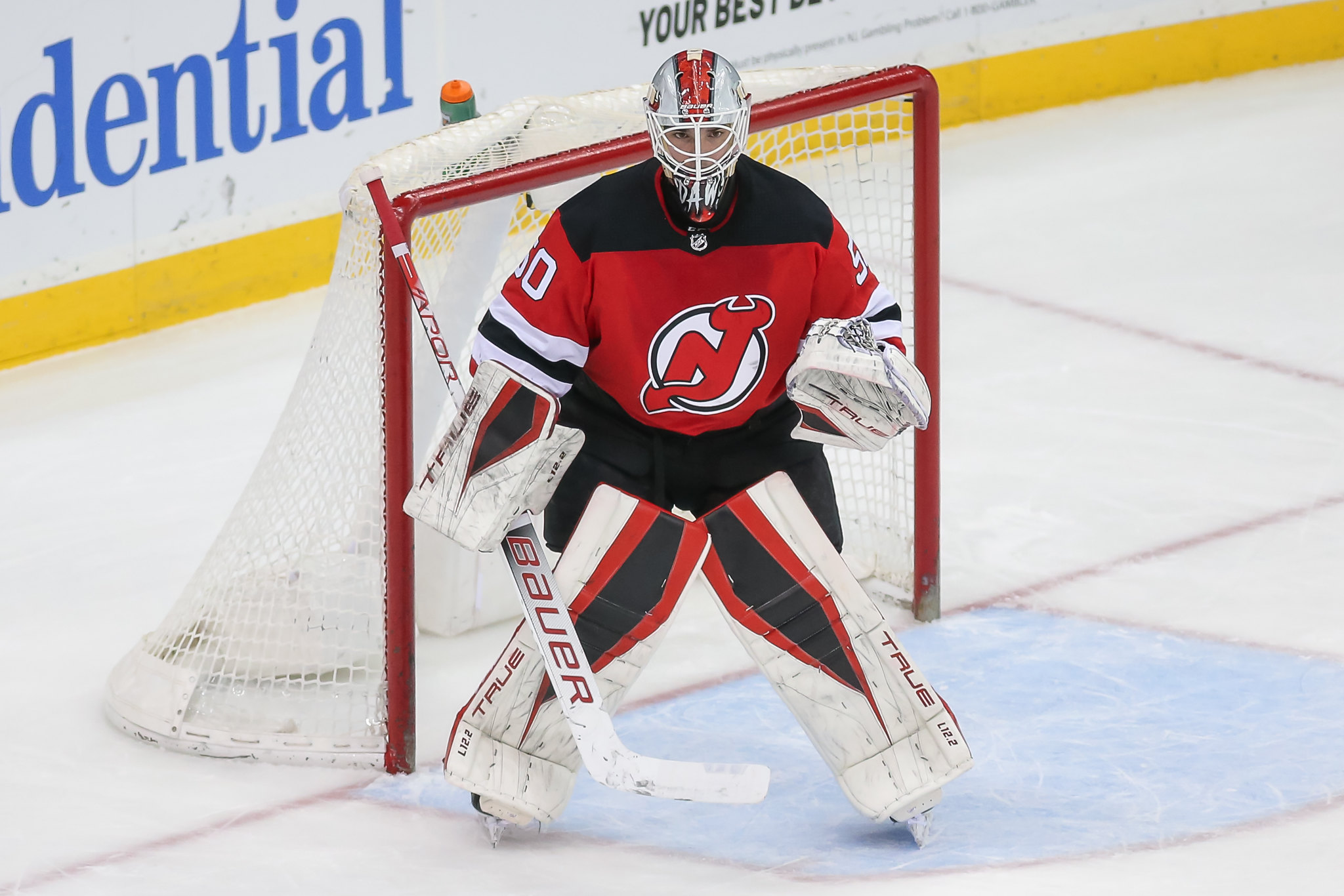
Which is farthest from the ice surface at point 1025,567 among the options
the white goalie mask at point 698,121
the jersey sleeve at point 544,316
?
the white goalie mask at point 698,121

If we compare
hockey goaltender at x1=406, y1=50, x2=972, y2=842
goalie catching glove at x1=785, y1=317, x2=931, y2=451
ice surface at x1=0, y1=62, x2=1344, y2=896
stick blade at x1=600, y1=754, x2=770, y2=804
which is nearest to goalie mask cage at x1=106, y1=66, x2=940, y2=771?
ice surface at x1=0, y1=62, x2=1344, y2=896

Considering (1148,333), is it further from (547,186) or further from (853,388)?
(853,388)

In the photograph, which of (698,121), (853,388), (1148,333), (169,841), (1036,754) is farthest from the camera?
(1148,333)

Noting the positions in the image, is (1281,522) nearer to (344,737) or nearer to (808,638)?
(808,638)

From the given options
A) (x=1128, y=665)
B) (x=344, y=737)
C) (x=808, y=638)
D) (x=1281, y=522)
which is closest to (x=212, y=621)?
(x=344, y=737)

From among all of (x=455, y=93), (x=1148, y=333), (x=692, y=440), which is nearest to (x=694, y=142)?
(x=692, y=440)

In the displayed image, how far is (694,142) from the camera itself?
2.71 meters

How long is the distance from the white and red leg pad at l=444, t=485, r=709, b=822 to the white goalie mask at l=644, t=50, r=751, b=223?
0.51 m

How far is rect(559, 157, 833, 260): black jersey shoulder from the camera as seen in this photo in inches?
111

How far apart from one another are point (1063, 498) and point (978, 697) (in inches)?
39.1

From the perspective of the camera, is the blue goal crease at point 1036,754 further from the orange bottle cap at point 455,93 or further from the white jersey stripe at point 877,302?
the orange bottle cap at point 455,93

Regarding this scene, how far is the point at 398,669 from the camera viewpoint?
10.8 feet

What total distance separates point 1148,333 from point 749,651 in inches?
108

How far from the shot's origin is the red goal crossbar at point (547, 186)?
318cm
